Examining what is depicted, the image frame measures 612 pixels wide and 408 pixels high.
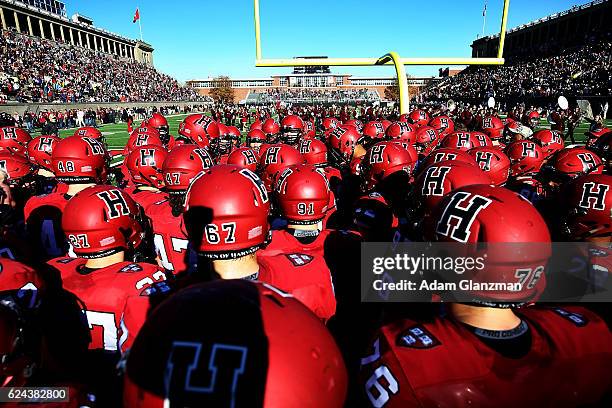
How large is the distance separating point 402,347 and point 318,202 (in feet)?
7.77

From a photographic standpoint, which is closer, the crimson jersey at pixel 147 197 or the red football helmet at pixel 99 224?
the red football helmet at pixel 99 224

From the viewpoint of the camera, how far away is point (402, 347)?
179cm

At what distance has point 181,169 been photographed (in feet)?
15.7

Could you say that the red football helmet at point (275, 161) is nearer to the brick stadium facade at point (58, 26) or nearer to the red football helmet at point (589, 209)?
the red football helmet at point (589, 209)

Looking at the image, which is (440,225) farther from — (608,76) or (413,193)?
(608,76)

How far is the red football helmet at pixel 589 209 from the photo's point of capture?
3.36 metres

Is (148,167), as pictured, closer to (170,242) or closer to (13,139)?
(170,242)

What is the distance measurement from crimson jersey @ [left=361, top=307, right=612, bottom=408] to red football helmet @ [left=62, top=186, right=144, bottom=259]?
248cm

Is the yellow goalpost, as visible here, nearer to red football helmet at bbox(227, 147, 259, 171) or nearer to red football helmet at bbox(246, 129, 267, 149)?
red football helmet at bbox(246, 129, 267, 149)

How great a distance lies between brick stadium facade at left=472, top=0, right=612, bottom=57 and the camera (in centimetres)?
5519

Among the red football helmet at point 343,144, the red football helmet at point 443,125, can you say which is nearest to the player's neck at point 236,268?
the red football helmet at point 343,144

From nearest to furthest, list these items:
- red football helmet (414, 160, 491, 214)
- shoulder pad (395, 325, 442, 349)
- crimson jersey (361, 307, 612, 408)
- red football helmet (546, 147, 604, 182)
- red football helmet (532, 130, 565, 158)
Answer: crimson jersey (361, 307, 612, 408), shoulder pad (395, 325, 442, 349), red football helmet (414, 160, 491, 214), red football helmet (546, 147, 604, 182), red football helmet (532, 130, 565, 158)

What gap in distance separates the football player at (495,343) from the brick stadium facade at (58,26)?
6867cm

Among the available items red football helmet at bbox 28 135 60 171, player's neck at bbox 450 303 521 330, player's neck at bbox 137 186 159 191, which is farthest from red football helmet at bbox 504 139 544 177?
red football helmet at bbox 28 135 60 171
